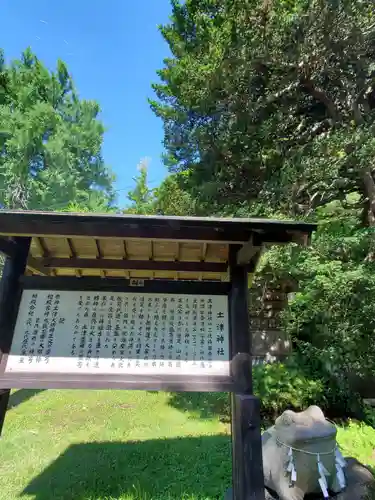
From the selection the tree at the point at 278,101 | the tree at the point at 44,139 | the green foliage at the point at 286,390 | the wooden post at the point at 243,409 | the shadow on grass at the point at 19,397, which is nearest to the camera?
the wooden post at the point at 243,409

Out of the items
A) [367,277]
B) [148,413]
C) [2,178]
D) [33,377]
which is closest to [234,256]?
[33,377]

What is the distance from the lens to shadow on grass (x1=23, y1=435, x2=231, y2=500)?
3.35m

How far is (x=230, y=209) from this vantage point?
795cm

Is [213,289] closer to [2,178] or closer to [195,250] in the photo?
[195,250]

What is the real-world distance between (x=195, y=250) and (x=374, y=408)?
513 cm

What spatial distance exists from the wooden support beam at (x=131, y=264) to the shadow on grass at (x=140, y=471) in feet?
8.02

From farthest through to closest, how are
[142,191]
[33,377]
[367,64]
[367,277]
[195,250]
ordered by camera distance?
[142,191], [367,64], [367,277], [195,250], [33,377]

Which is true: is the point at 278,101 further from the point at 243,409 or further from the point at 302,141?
the point at 243,409

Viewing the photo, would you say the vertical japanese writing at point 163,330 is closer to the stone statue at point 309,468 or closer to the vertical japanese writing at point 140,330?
the vertical japanese writing at point 140,330

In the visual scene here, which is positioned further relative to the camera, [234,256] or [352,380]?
[352,380]

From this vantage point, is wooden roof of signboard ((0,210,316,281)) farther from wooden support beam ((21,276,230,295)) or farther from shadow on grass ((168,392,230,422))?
shadow on grass ((168,392,230,422))

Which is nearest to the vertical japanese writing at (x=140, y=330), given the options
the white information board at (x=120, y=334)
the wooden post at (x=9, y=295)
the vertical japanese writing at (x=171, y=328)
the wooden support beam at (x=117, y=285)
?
the white information board at (x=120, y=334)

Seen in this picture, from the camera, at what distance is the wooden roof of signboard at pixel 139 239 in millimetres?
2355

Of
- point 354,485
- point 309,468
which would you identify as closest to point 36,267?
point 309,468
